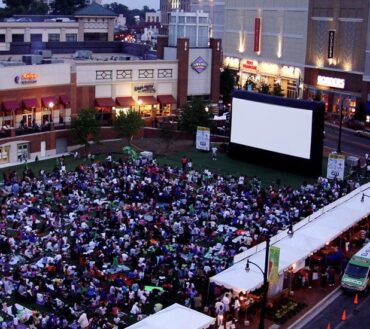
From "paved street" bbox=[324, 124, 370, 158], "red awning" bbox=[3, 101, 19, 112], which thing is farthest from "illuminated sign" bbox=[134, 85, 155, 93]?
"paved street" bbox=[324, 124, 370, 158]

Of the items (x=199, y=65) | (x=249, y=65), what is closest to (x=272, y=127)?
(x=199, y=65)

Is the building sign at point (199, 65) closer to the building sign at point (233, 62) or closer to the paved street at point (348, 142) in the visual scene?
the paved street at point (348, 142)

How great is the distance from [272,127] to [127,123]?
492 inches

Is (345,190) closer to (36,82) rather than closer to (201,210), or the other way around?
(201,210)

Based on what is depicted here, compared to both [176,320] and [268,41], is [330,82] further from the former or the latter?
[176,320]

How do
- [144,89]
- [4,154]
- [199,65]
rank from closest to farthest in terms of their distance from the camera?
[4,154] → [144,89] → [199,65]

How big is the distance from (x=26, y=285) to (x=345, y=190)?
2264 cm

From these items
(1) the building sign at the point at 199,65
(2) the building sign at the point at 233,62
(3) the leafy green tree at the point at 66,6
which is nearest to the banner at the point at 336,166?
(1) the building sign at the point at 199,65

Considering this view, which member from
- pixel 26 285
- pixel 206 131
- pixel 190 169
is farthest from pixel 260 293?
pixel 206 131

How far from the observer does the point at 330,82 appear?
275 ft

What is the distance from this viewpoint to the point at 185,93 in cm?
6950

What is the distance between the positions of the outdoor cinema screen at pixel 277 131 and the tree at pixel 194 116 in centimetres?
631

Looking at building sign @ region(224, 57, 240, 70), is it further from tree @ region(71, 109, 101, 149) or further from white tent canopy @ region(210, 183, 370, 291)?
white tent canopy @ region(210, 183, 370, 291)

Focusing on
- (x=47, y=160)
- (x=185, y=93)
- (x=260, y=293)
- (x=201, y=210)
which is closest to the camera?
(x=260, y=293)
